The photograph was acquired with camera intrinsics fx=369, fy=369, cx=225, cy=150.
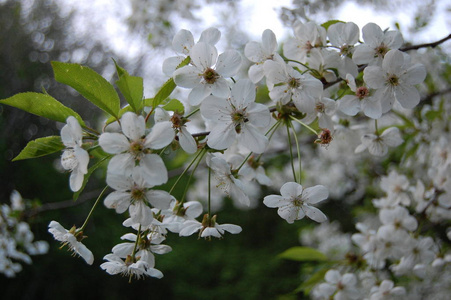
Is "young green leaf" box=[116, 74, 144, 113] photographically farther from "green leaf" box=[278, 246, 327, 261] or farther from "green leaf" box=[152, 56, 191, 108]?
"green leaf" box=[278, 246, 327, 261]

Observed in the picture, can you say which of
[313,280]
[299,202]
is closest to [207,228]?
[299,202]

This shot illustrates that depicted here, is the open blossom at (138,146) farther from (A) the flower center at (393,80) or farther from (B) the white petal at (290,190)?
(A) the flower center at (393,80)

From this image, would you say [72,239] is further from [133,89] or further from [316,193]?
[316,193]

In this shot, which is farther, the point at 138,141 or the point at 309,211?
the point at 309,211

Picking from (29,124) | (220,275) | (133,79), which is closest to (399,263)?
(133,79)

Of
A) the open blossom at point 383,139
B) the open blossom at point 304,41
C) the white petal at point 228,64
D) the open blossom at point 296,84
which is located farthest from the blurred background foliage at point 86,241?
the white petal at point 228,64

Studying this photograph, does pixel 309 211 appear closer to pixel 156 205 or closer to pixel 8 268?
pixel 156 205

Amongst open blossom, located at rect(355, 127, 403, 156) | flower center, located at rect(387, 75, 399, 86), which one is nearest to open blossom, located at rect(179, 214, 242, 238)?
flower center, located at rect(387, 75, 399, 86)
